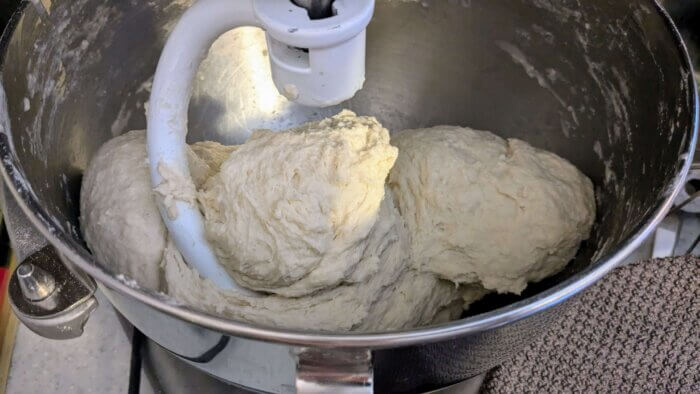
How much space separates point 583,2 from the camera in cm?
78

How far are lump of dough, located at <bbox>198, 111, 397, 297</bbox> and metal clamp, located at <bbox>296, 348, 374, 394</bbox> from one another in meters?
0.21

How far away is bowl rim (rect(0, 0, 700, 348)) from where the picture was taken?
0.45 m

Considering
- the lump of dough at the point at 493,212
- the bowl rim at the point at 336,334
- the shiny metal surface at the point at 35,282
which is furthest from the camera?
the lump of dough at the point at 493,212

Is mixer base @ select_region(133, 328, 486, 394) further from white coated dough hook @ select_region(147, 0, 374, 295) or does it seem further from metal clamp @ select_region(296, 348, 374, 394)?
metal clamp @ select_region(296, 348, 374, 394)

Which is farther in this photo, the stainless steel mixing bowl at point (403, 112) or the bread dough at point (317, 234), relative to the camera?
the bread dough at point (317, 234)

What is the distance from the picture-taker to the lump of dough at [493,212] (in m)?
0.76

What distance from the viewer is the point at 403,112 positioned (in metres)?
1.02

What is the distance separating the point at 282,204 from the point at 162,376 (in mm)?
282

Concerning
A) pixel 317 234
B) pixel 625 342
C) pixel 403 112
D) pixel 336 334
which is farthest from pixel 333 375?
pixel 403 112

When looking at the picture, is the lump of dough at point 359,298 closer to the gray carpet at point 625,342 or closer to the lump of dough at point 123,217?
the lump of dough at point 123,217

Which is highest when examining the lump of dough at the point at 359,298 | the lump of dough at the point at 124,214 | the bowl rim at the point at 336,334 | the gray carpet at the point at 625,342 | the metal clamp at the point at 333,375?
the bowl rim at the point at 336,334

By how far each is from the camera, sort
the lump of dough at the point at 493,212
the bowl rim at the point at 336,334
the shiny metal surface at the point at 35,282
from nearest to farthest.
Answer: the bowl rim at the point at 336,334, the shiny metal surface at the point at 35,282, the lump of dough at the point at 493,212

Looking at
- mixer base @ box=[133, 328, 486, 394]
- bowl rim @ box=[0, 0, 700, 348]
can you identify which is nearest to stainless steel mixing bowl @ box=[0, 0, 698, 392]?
bowl rim @ box=[0, 0, 700, 348]

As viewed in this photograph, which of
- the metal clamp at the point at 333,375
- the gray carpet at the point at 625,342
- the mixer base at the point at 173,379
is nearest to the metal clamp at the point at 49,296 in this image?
the mixer base at the point at 173,379
